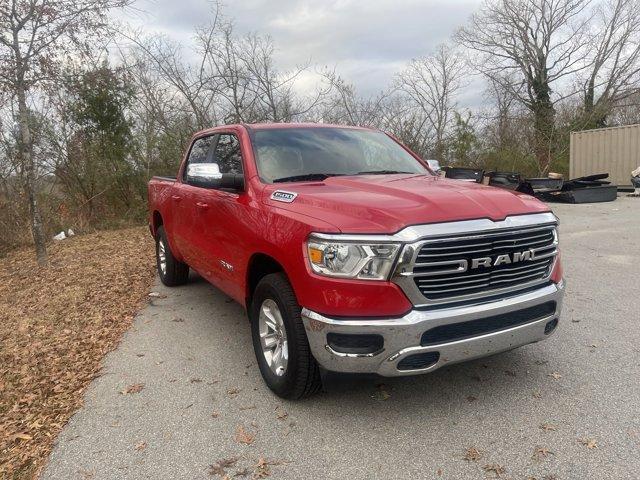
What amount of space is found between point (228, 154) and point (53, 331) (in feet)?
8.78

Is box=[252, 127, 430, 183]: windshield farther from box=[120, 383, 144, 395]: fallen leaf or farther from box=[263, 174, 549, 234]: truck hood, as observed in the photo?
box=[120, 383, 144, 395]: fallen leaf


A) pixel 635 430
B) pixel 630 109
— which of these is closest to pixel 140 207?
pixel 635 430

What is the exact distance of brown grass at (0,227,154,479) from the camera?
10.4 feet

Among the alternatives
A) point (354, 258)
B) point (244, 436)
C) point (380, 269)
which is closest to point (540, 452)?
point (380, 269)

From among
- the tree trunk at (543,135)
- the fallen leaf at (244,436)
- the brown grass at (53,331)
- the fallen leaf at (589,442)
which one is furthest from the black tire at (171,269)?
the tree trunk at (543,135)

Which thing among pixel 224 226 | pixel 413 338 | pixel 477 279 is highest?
pixel 224 226

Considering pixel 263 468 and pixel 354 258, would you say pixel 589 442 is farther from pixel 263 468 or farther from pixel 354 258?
pixel 263 468

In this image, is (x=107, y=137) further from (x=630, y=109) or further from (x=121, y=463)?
(x=630, y=109)

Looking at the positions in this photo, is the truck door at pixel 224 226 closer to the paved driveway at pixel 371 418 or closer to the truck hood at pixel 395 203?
the truck hood at pixel 395 203

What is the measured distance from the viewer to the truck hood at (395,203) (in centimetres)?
273

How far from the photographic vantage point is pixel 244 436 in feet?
9.67

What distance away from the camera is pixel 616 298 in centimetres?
529

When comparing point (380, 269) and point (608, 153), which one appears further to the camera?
point (608, 153)

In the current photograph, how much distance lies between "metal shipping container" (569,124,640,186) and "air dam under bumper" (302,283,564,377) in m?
19.3
